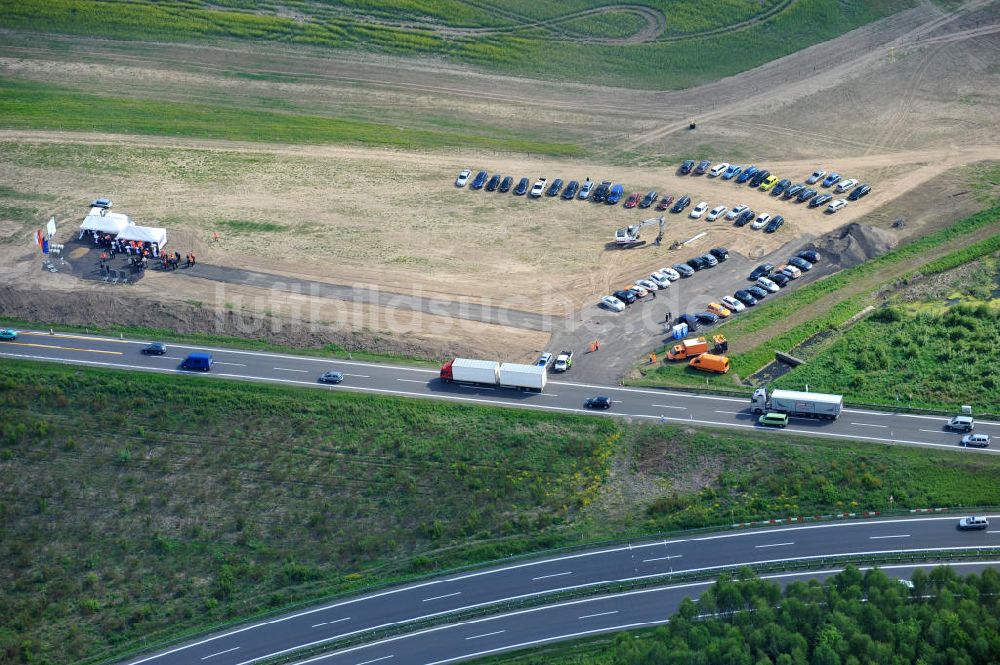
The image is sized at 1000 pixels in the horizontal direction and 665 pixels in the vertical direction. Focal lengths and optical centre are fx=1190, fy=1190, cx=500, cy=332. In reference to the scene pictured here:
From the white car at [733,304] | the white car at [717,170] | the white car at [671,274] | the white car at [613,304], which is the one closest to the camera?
the white car at [733,304]

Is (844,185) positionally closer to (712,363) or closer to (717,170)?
(717,170)

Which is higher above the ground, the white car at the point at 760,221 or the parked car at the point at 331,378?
the white car at the point at 760,221

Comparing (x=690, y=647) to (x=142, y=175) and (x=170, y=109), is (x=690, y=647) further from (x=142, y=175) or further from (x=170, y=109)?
(x=170, y=109)

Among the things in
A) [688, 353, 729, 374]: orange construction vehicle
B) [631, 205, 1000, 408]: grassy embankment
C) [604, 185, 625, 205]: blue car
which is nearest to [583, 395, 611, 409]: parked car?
[631, 205, 1000, 408]: grassy embankment

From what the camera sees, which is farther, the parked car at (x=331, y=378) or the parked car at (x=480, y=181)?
the parked car at (x=480, y=181)

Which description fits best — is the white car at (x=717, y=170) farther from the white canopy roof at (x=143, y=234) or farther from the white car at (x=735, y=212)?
the white canopy roof at (x=143, y=234)

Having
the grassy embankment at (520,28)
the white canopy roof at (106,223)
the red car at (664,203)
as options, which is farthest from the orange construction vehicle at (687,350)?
the grassy embankment at (520,28)

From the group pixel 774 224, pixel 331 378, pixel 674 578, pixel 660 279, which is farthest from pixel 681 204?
pixel 674 578

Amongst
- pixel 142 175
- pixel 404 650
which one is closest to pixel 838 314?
pixel 404 650
